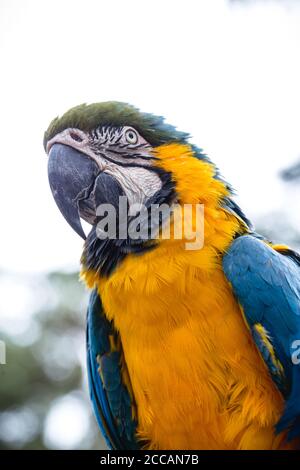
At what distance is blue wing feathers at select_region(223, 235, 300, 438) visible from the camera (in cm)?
187

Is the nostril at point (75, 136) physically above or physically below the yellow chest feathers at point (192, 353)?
above

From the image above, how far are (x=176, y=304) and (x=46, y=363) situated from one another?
13.1 feet

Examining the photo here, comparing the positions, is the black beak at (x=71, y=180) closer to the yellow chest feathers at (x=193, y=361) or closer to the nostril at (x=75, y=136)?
the nostril at (x=75, y=136)

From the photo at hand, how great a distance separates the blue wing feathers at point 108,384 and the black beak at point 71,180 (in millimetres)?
339

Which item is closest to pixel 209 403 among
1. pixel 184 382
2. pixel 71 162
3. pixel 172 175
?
pixel 184 382

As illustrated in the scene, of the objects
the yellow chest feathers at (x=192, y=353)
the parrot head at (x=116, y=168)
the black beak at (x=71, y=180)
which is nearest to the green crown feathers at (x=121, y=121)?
the parrot head at (x=116, y=168)

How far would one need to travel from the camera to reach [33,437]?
528 cm

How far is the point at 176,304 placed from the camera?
195 cm

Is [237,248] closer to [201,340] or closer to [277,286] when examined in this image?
[277,286]

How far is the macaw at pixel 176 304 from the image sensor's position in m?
1.90

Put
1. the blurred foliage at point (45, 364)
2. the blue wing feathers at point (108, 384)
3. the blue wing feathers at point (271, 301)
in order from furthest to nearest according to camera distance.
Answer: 1. the blurred foliage at point (45, 364)
2. the blue wing feathers at point (108, 384)
3. the blue wing feathers at point (271, 301)

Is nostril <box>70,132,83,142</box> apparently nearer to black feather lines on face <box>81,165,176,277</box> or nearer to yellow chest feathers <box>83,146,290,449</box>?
black feather lines on face <box>81,165,176,277</box>

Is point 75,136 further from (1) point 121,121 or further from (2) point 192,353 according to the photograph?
(2) point 192,353

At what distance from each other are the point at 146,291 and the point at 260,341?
0.43 m
